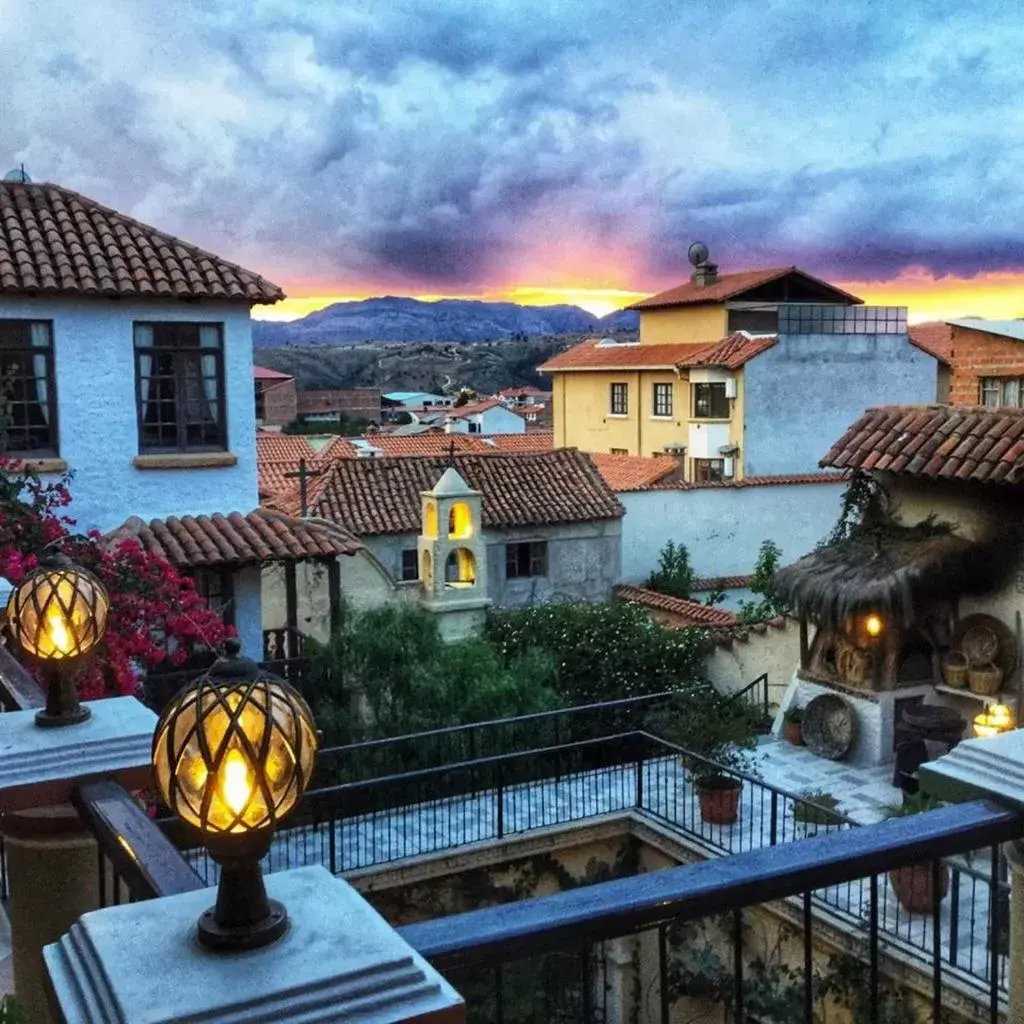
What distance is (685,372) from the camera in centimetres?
3478

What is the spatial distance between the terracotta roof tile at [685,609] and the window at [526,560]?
186 cm

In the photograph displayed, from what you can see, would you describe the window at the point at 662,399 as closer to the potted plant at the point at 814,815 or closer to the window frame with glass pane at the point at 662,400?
the window frame with glass pane at the point at 662,400

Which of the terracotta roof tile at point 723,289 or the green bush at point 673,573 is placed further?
the terracotta roof tile at point 723,289

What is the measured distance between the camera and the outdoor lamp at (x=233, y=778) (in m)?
1.60

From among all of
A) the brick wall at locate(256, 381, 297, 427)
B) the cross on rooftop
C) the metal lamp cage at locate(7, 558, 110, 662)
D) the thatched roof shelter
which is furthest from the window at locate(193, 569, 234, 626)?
the brick wall at locate(256, 381, 297, 427)

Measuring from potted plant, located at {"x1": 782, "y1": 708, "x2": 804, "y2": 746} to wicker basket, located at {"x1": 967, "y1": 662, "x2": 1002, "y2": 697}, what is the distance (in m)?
2.44

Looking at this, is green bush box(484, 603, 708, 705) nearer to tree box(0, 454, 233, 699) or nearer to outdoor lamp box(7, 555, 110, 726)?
tree box(0, 454, 233, 699)

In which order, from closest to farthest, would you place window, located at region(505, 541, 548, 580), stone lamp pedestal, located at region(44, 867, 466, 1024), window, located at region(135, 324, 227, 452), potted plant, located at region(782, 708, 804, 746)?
stone lamp pedestal, located at region(44, 867, 466, 1024) < window, located at region(135, 324, 227, 452) < potted plant, located at region(782, 708, 804, 746) < window, located at region(505, 541, 548, 580)

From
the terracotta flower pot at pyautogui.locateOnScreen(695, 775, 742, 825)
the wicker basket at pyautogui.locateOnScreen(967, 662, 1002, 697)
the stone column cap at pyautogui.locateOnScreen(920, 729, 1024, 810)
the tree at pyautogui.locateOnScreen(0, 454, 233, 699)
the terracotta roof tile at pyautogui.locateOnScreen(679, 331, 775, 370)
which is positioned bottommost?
the terracotta flower pot at pyautogui.locateOnScreen(695, 775, 742, 825)

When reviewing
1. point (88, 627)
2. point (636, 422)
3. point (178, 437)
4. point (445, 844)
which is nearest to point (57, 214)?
point (178, 437)

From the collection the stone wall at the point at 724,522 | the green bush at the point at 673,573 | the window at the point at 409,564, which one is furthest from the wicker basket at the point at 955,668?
the stone wall at the point at 724,522

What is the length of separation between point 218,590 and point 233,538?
75 cm

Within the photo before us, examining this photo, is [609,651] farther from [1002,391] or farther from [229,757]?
[229,757]

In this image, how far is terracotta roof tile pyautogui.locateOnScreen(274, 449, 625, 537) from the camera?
2231cm
